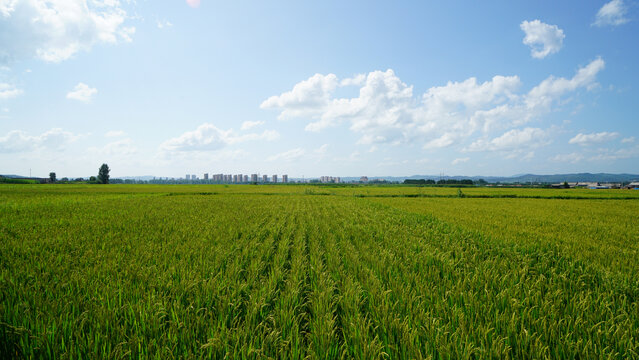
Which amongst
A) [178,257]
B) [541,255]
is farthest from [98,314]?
[541,255]

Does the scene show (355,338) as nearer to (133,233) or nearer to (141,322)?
(141,322)

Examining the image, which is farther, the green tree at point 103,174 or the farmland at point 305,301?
the green tree at point 103,174

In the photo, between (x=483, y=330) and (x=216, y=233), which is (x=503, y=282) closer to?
(x=483, y=330)

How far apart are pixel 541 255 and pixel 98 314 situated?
366 inches

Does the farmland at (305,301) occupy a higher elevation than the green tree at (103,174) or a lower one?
lower

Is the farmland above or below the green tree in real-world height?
below

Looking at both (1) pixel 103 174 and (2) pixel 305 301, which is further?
(1) pixel 103 174

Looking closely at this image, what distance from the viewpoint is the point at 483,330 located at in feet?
8.36

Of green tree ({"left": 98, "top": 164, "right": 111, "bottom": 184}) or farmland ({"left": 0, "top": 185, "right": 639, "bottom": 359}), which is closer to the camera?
farmland ({"left": 0, "top": 185, "right": 639, "bottom": 359})

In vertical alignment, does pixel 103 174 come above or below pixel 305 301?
above

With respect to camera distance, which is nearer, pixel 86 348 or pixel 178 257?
pixel 86 348

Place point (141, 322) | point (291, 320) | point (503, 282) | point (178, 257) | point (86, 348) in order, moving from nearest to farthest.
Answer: point (86, 348) < point (141, 322) < point (291, 320) < point (503, 282) < point (178, 257)

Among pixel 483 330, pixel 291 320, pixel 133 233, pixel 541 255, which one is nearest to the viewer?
pixel 483 330

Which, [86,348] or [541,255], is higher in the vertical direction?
[86,348]
